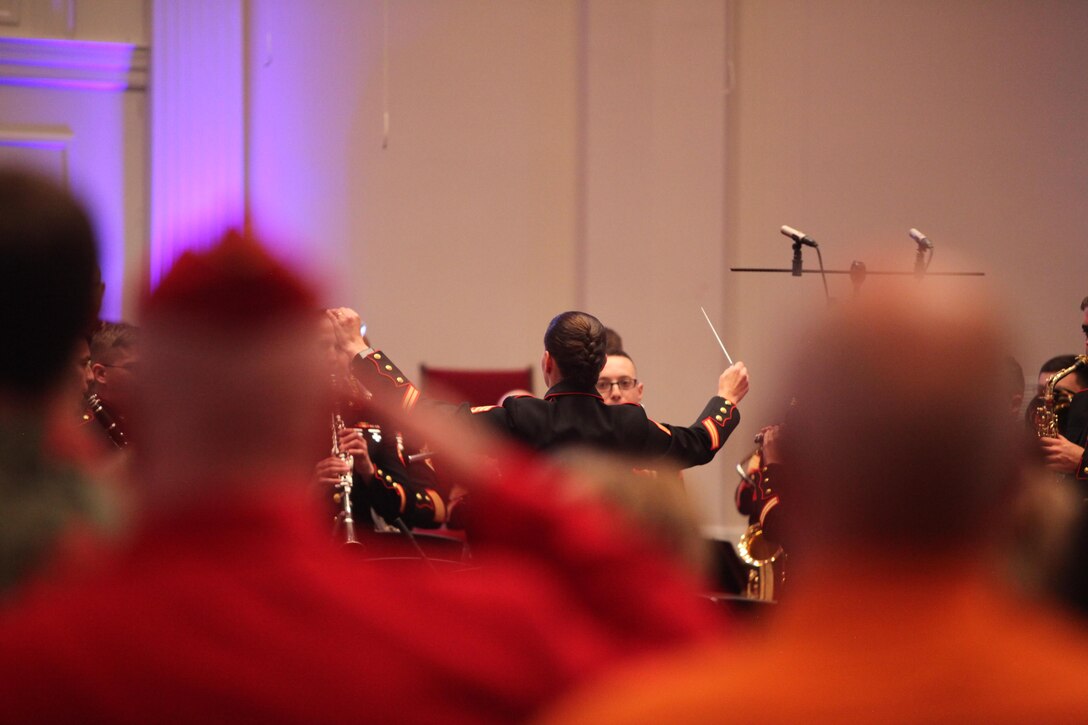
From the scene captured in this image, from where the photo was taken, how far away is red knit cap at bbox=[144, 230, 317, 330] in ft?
2.70

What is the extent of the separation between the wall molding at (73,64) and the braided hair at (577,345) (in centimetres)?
338

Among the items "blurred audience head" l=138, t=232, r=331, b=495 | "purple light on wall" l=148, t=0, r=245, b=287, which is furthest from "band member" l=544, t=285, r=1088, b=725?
"purple light on wall" l=148, t=0, r=245, b=287

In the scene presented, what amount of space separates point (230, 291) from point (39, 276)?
167 mm

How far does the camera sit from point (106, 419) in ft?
9.50

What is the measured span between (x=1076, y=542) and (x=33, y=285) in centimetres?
158

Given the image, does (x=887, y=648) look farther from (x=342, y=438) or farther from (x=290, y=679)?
(x=342, y=438)

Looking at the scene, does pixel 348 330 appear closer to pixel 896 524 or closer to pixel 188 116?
pixel 896 524

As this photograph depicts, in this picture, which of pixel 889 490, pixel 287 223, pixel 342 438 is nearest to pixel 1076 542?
pixel 889 490

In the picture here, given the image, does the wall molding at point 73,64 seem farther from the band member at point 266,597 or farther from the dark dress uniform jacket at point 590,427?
the band member at point 266,597

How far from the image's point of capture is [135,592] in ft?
2.47

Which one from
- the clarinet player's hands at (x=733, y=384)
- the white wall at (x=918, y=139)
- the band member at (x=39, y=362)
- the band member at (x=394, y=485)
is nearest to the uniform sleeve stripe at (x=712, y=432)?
the clarinet player's hands at (x=733, y=384)

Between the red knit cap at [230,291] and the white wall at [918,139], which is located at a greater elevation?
the white wall at [918,139]

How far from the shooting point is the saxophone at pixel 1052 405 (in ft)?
13.1

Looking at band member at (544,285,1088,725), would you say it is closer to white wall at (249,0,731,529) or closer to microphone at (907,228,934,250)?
microphone at (907,228,934,250)
